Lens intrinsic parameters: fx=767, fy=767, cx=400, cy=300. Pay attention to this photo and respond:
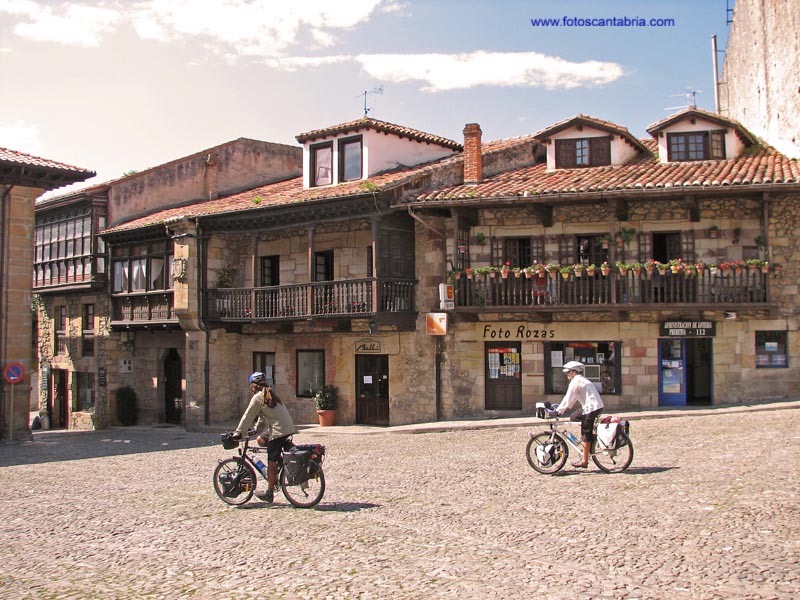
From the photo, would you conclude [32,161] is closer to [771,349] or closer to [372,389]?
[372,389]

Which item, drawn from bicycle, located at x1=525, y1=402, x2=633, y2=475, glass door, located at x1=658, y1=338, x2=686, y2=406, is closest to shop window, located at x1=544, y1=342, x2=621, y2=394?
glass door, located at x1=658, y1=338, x2=686, y2=406

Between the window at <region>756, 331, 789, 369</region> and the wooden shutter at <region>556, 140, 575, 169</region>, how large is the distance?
7085 millimetres

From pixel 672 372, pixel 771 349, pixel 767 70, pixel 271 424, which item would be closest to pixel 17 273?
pixel 271 424

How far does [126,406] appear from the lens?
27.1m

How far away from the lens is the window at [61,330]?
29.4 m

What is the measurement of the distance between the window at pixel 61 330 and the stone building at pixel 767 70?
25237 millimetres

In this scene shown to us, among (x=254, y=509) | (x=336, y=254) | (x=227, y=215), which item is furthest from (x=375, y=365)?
(x=254, y=509)

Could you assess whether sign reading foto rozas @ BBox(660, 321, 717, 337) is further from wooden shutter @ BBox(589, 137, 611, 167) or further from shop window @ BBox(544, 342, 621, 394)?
wooden shutter @ BBox(589, 137, 611, 167)

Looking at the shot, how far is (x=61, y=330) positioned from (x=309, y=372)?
12.1 meters

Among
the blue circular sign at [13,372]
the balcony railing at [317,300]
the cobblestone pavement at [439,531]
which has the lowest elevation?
the cobblestone pavement at [439,531]

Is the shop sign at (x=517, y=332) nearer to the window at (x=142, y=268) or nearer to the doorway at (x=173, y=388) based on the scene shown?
the window at (x=142, y=268)

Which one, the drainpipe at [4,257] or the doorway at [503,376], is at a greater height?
the drainpipe at [4,257]

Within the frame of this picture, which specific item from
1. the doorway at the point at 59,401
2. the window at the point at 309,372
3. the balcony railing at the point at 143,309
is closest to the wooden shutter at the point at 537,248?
the window at the point at 309,372

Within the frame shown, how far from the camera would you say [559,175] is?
70.0 ft
